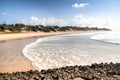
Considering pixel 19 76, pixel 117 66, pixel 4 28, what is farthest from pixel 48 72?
pixel 4 28

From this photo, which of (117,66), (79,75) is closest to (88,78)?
(79,75)

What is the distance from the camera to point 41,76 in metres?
6.91

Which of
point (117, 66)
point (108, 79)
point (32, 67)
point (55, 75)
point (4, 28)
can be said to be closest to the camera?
point (108, 79)

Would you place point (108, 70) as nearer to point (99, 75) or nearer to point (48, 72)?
point (99, 75)

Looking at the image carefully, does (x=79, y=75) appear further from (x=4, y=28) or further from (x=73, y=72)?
(x=4, y=28)

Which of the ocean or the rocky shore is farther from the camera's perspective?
the ocean

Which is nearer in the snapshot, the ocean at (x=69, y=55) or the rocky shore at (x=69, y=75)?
the rocky shore at (x=69, y=75)

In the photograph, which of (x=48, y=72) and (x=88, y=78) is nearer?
(x=88, y=78)

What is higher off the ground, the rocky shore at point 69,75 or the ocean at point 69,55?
the rocky shore at point 69,75

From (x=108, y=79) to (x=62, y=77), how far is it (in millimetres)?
1609

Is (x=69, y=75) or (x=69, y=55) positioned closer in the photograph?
(x=69, y=75)

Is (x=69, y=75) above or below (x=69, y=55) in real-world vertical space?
above

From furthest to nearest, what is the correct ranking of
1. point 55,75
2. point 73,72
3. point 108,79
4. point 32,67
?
point 32,67
point 73,72
point 55,75
point 108,79

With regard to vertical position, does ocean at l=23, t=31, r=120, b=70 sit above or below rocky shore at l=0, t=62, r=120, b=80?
below
